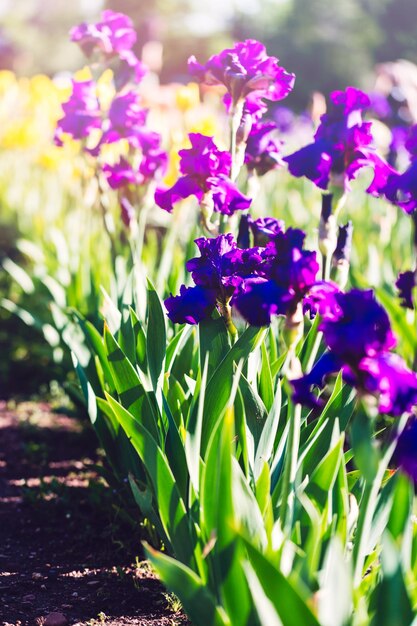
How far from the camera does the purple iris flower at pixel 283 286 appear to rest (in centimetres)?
134

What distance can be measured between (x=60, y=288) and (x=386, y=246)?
181 centimetres

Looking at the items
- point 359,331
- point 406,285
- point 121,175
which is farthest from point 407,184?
point 121,175

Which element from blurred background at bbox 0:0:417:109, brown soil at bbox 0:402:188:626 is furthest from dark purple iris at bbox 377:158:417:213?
blurred background at bbox 0:0:417:109

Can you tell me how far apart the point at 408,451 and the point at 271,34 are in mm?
24537

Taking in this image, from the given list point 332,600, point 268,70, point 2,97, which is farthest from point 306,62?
point 332,600

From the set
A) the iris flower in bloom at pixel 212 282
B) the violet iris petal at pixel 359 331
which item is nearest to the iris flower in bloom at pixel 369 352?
the violet iris petal at pixel 359 331

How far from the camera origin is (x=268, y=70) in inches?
83.4

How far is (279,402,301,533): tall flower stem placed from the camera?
4.60 ft

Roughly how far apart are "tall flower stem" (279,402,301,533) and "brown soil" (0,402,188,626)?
1.78 feet

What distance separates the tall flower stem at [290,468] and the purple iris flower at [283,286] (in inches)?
7.3

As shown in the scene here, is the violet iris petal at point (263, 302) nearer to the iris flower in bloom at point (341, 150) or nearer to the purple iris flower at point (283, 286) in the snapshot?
the purple iris flower at point (283, 286)

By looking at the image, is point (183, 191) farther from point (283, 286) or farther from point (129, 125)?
point (129, 125)

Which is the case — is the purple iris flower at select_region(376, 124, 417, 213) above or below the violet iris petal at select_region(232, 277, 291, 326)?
above

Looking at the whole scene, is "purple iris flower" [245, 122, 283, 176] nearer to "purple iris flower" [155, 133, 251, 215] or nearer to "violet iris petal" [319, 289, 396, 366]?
"purple iris flower" [155, 133, 251, 215]
